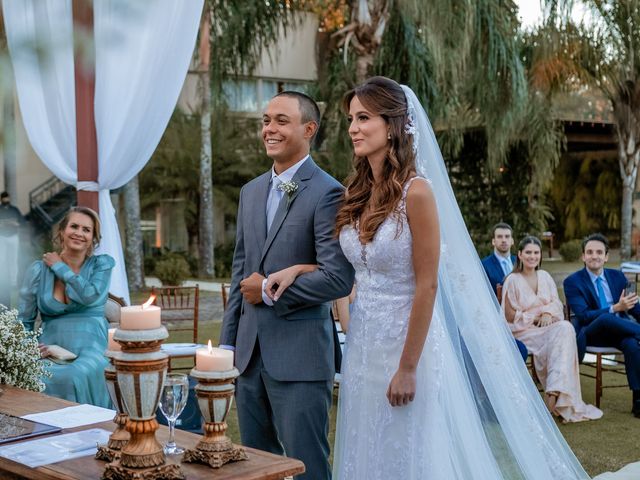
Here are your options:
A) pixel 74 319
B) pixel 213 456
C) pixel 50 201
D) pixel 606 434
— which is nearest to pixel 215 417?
pixel 213 456

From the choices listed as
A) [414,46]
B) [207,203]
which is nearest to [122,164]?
[414,46]

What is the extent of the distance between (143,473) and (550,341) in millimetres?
4814

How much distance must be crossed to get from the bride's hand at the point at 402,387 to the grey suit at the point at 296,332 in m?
0.22

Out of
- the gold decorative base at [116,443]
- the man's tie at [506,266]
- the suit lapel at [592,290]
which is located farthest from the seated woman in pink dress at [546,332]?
the gold decorative base at [116,443]

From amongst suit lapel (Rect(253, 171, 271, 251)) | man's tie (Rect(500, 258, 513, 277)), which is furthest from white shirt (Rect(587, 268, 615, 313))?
suit lapel (Rect(253, 171, 271, 251))

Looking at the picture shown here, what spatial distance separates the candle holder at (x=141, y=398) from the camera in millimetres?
1787

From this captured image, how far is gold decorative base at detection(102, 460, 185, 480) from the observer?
6.12 ft

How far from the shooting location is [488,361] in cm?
346

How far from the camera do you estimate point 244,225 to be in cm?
308

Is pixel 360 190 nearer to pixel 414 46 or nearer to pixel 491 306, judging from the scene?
pixel 491 306

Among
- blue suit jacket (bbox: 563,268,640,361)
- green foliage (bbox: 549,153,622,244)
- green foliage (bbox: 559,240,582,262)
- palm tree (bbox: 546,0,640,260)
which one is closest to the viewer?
blue suit jacket (bbox: 563,268,640,361)

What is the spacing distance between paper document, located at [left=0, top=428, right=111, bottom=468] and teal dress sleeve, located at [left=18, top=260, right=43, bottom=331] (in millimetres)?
2439

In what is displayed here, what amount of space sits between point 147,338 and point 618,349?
5242mm

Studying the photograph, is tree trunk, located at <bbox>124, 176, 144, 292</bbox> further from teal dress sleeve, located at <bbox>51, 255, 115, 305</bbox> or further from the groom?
the groom
